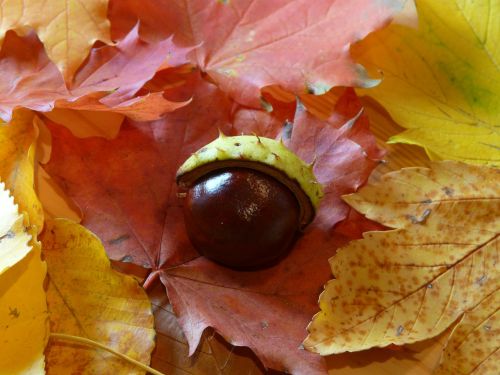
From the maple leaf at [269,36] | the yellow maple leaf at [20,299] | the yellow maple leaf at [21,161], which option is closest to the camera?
the yellow maple leaf at [20,299]

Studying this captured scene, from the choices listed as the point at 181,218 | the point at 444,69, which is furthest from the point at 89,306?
the point at 444,69

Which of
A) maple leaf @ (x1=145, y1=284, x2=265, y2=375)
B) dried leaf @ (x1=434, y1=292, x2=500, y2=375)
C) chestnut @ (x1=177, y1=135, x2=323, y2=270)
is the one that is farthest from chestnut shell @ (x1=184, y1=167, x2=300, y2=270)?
dried leaf @ (x1=434, y1=292, x2=500, y2=375)

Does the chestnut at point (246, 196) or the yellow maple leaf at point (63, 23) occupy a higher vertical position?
the yellow maple leaf at point (63, 23)

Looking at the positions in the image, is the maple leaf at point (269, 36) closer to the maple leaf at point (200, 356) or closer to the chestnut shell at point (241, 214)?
the chestnut shell at point (241, 214)

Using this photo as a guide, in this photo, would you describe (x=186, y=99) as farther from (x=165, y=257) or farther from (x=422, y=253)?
(x=422, y=253)

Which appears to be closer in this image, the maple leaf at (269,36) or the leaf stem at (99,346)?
the leaf stem at (99,346)

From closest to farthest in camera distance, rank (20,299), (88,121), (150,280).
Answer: (20,299), (150,280), (88,121)

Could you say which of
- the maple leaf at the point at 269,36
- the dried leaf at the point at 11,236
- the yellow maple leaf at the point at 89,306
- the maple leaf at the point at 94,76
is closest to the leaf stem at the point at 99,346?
the yellow maple leaf at the point at 89,306

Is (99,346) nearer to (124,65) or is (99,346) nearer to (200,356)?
(200,356)
